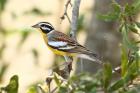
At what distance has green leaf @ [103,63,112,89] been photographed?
2.57 metres

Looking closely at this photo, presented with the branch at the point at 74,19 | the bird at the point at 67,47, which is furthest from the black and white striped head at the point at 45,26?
the branch at the point at 74,19

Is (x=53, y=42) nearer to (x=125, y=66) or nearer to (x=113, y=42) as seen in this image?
(x=125, y=66)

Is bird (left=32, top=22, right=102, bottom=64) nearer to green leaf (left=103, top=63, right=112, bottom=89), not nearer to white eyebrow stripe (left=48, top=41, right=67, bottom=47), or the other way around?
white eyebrow stripe (left=48, top=41, right=67, bottom=47)

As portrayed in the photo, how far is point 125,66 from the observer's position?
2.77 meters

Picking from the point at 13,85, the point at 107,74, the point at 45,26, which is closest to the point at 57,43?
the point at 45,26

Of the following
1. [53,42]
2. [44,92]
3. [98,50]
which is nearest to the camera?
[44,92]

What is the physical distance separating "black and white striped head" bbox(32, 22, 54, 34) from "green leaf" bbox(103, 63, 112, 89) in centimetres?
76

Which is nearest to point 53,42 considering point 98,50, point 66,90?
point 66,90

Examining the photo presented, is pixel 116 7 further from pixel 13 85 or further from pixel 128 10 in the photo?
pixel 13 85

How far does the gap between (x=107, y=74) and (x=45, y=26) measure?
2.75 feet

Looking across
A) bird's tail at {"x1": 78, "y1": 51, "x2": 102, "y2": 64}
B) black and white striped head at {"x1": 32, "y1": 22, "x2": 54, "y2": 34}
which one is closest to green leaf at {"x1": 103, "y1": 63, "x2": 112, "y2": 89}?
bird's tail at {"x1": 78, "y1": 51, "x2": 102, "y2": 64}

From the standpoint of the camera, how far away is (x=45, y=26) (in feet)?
11.0

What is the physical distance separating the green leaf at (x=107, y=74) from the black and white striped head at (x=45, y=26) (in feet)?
2.48

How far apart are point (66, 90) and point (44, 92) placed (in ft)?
0.51
